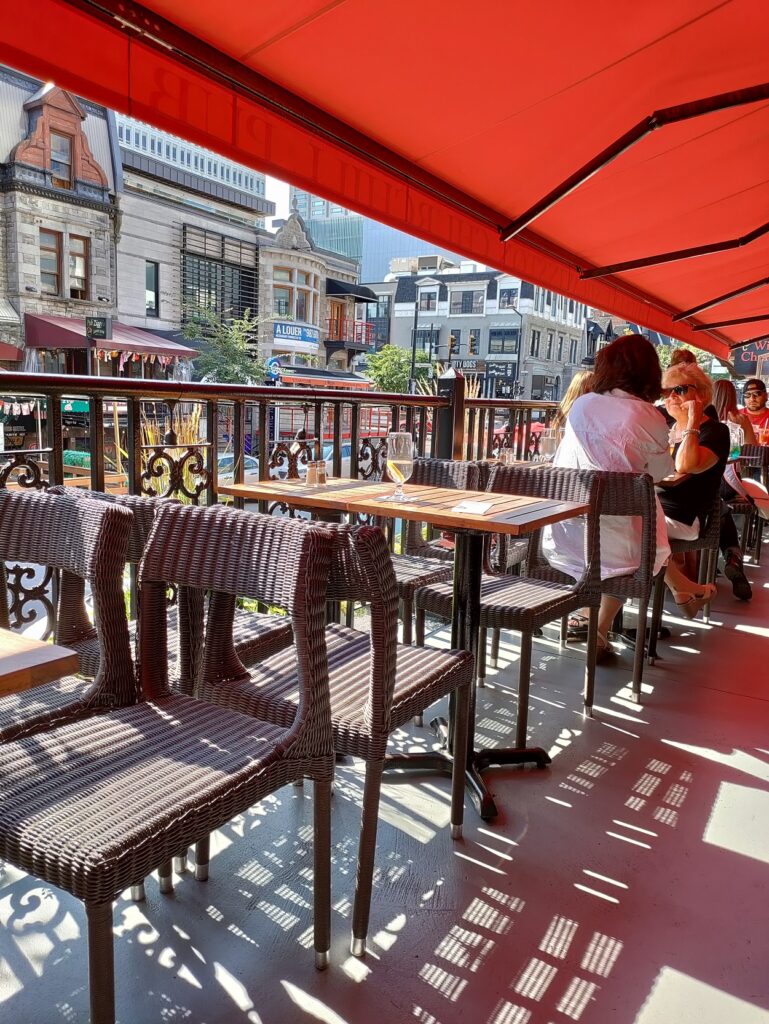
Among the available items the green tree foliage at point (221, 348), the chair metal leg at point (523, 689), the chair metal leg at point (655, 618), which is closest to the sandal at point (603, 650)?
the chair metal leg at point (655, 618)

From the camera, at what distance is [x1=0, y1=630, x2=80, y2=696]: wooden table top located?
0.79 m

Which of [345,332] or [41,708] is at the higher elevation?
[345,332]

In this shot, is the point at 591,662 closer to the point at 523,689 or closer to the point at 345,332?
the point at 523,689

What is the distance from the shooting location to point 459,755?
1.84 metres

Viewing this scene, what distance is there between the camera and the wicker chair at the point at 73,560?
1343 millimetres

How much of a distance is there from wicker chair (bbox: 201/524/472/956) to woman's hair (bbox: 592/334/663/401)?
164 cm

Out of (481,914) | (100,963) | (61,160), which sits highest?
(61,160)

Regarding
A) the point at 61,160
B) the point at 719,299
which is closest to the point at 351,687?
the point at 719,299

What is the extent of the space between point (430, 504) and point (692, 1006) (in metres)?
1.34

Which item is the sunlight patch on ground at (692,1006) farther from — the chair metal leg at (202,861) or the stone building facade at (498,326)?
the stone building facade at (498,326)

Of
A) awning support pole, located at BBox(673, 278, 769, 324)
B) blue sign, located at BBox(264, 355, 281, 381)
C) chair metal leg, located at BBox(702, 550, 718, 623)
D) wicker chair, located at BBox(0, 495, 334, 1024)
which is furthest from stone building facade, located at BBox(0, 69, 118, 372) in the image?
wicker chair, located at BBox(0, 495, 334, 1024)

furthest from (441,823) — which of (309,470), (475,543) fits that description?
(309,470)

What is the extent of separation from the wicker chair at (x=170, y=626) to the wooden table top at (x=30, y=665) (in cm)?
57

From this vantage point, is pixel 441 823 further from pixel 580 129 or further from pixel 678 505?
pixel 580 129
